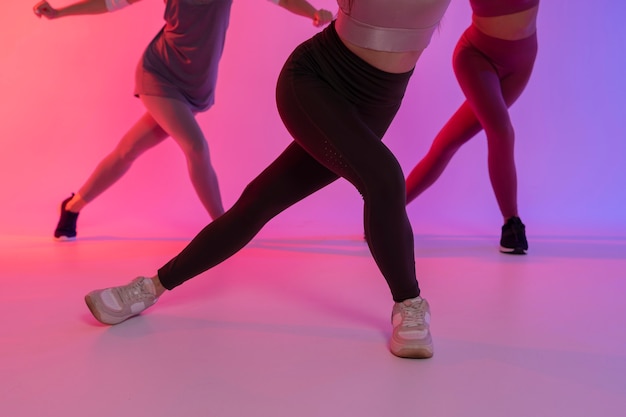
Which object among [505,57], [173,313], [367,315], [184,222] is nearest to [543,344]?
[367,315]

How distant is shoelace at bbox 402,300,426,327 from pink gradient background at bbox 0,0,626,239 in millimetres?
2344

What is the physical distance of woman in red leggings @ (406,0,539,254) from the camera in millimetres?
2596

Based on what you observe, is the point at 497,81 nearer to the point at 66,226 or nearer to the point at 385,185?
the point at 385,185

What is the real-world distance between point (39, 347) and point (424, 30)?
1316 millimetres

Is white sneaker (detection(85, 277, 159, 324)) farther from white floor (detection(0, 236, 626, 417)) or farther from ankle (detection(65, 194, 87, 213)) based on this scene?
ankle (detection(65, 194, 87, 213))

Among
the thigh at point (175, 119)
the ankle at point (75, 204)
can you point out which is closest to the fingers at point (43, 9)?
the thigh at point (175, 119)

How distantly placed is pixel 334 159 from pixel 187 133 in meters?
1.54

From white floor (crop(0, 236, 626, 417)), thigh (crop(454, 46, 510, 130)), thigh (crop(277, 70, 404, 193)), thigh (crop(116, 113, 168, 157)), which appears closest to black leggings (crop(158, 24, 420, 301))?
thigh (crop(277, 70, 404, 193))

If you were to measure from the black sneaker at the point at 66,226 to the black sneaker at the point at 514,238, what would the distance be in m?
2.27

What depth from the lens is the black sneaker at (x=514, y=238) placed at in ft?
9.21

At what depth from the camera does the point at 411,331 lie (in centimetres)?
153

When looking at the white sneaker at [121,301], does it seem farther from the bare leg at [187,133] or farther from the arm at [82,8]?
the arm at [82,8]

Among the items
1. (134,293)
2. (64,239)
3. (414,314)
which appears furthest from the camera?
(64,239)

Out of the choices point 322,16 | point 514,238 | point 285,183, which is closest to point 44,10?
point 322,16
